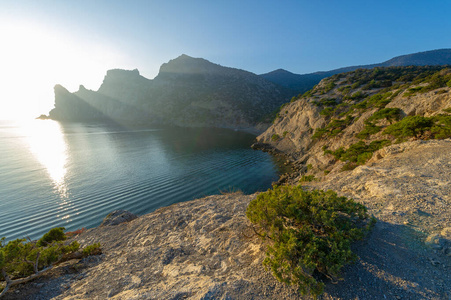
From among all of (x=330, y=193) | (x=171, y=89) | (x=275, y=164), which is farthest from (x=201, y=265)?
(x=171, y=89)

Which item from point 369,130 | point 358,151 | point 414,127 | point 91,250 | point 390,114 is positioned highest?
point 390,114

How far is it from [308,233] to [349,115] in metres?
37.9

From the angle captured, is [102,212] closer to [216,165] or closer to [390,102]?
[216,165]

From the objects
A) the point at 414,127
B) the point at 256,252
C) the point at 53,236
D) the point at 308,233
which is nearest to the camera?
the point at 308,233

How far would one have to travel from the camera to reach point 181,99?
14912 centimetres

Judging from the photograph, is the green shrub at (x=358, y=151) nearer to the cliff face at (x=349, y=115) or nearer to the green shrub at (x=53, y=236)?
the cliff face at (x=349, y=115)

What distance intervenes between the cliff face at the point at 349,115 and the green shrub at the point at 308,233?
50.3 feet

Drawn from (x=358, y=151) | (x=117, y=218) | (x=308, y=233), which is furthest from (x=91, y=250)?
(x=358, y=151)

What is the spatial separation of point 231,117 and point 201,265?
115 metres

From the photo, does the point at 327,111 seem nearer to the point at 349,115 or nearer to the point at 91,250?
the point at 349,115

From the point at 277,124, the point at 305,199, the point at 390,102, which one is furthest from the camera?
the point at 277,124

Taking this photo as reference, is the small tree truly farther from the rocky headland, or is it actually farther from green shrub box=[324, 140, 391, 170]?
green shrub box=[324, 140, 391, 170]

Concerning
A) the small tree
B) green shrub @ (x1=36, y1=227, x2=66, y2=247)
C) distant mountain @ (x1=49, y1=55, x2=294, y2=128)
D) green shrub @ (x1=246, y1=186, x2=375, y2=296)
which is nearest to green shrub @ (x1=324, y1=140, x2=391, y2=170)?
green shrub @ (x1=246, y1=186, x2=375, y2=296)

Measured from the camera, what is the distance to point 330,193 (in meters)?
6.20
